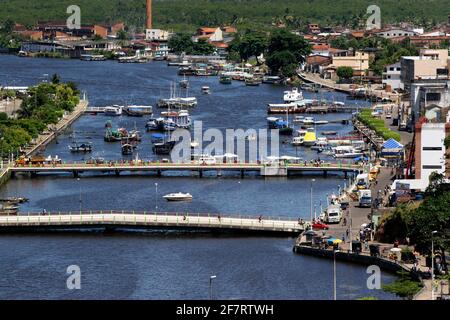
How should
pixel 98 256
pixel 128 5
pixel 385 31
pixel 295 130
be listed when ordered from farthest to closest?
1. pixel 128 5
2. pixel 385 31
3. pixel 295 130
4. pixel 98 256

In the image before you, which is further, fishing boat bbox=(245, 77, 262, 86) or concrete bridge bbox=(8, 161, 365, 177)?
fishing boat bbox=(245, 77, 262, 86)

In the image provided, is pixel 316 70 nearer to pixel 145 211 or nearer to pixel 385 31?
pixel 385 31

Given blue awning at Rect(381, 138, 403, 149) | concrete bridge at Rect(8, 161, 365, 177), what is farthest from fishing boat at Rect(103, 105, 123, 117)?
blue awning at Rect(381, 138, 403, 149)

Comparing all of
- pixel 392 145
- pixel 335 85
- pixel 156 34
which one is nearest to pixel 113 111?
pixel 335 85

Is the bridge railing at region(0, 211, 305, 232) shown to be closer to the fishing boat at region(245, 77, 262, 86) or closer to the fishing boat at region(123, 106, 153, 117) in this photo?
the fishing boat at region(123, 106, 153, 117)
